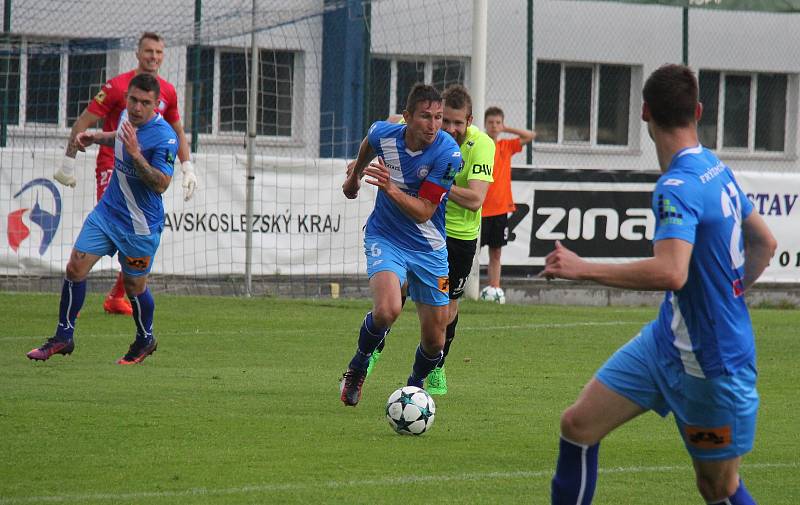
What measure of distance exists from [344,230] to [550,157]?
31.5 ft

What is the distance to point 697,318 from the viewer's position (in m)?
4.64

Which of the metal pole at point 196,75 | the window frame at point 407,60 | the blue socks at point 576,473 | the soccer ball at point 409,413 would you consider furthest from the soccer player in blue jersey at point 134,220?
→ the window frame at point 407,60

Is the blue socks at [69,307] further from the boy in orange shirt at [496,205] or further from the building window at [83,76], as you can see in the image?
the building window at [83,76]

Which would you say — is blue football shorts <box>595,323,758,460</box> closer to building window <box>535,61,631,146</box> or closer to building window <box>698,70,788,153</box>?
building window <box>535,61,631,146</box>

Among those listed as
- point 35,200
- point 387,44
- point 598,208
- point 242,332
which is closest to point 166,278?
point 35,200

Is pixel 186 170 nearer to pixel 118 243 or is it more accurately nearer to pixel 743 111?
pixel 118 243

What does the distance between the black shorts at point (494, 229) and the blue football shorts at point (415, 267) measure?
733 cm

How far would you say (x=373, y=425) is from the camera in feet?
26.0

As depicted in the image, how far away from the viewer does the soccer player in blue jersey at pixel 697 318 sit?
178 inches

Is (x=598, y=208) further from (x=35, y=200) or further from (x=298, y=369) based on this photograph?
(x=298, y=369)

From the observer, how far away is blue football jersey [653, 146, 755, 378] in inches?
179

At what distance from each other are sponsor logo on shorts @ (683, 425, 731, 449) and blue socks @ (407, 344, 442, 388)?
12.9ft

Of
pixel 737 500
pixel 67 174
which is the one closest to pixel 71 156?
pixel 67 174

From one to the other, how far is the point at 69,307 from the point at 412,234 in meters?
2.90
